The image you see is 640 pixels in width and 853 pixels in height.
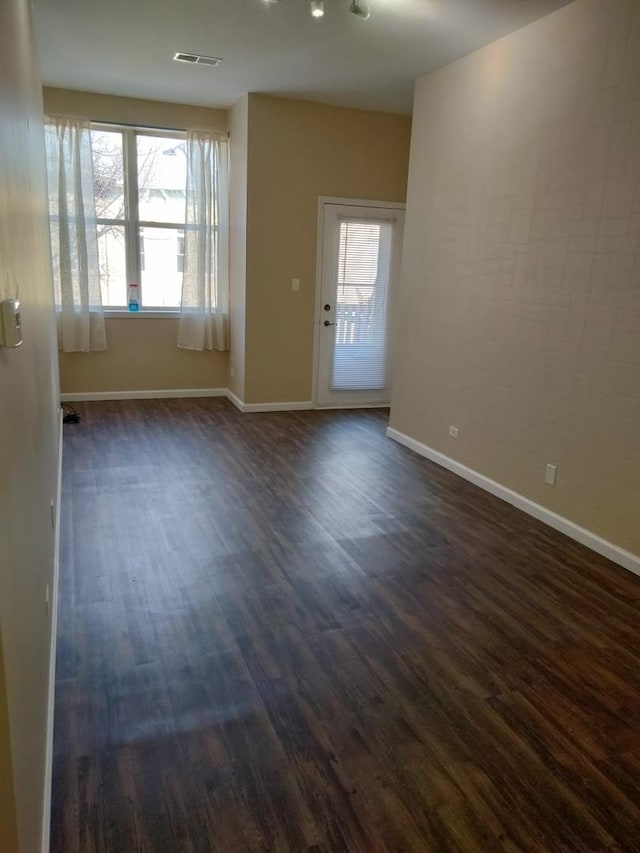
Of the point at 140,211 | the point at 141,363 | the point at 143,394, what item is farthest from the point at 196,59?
the point at 143,394

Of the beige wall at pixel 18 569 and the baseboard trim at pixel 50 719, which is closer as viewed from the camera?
the beige wall at pixel 18 569

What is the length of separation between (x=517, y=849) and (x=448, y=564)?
1.61 m

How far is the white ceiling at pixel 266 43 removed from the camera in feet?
11.7

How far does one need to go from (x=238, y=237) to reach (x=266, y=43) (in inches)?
81.3

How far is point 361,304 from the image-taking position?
20.8 feet

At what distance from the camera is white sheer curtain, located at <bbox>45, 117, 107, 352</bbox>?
5562 millimetres

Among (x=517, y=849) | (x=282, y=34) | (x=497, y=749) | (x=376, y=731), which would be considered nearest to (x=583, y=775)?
(x=497, y=749)

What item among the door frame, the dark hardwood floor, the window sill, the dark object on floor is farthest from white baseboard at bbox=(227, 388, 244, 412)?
the dark hardwood floor

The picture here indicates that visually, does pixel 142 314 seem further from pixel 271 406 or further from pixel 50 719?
pixel 50 719

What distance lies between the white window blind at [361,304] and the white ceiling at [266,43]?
1210mm

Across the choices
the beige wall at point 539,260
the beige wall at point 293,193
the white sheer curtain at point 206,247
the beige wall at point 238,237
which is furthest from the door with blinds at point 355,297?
the beige wall at point 539,260

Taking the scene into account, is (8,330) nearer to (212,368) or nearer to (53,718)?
(53,718)

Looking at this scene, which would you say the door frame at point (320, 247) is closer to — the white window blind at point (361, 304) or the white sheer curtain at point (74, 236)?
the white window blind at point (361, 304)

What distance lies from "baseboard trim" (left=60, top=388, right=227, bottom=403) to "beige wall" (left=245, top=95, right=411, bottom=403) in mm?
814
